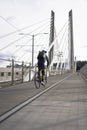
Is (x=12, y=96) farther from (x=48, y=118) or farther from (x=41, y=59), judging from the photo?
(x=41, y=59)

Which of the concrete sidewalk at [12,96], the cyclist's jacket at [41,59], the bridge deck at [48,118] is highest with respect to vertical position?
the cyclist's jacket at [41,59]

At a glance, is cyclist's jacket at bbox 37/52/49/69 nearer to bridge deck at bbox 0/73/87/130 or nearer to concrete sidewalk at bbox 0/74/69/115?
concrete sidewalk at bbox 0/74/69/115

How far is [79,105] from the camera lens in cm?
842

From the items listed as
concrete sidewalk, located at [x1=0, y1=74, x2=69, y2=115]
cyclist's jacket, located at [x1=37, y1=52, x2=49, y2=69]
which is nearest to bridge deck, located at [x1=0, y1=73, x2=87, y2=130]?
concrete sidewalk, located at [x1=0, y1=74, x2=69, y2=115]

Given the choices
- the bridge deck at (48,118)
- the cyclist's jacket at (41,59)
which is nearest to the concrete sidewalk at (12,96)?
the bridge deck at (48,118)

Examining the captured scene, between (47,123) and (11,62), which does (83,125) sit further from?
(11,62)

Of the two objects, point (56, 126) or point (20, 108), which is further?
point (20, 108)

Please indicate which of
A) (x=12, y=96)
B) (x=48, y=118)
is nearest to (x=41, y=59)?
(x=12, y=96)

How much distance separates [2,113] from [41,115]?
0.82 m

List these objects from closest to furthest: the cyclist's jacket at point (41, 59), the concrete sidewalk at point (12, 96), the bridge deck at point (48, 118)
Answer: the bridge deck at point (48, 118) → the concrete sidewalk at point (12, 96) → the cyclist's jacket at point (41, 59)

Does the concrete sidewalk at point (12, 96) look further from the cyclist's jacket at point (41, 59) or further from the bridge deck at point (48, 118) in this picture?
the cyclist's jacket at point (41, 59)

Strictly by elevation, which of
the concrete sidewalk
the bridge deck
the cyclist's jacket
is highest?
the cyclist's jacket

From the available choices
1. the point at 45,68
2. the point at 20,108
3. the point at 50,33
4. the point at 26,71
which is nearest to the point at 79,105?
the point at 20,108

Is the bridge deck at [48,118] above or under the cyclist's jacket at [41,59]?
under
